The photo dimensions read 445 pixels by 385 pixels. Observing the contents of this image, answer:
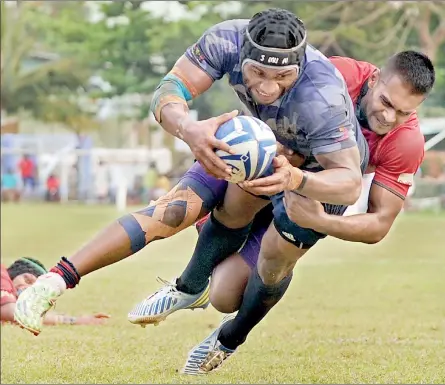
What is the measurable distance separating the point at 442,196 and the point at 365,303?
19.7 metres

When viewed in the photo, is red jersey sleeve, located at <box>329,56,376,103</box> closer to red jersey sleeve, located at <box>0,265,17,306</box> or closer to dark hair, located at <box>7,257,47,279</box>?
red jersey sleeve, located at <box>0,265,17,306</box>

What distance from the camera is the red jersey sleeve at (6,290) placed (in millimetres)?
8203

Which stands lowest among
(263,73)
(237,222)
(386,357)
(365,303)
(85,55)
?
(85,55)

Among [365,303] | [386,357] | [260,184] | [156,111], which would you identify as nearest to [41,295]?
[156,111]

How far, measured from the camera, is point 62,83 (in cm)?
3966

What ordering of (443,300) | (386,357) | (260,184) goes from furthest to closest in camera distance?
(443,300) → (386,357) → (260,184)

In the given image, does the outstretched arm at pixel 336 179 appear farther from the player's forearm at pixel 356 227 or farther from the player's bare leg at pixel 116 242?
the player's bare leg at pixel 116 242

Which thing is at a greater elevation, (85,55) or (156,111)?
(156,111)

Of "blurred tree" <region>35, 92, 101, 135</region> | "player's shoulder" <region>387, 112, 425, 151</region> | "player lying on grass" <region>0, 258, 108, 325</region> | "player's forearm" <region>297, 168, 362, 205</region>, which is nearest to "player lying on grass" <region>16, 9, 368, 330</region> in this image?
"player's forearm" <region>297, 168, 362, 205</region>

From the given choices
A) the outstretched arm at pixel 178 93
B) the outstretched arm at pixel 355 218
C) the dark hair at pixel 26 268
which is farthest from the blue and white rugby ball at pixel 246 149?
the dark hair at pixel 26 268

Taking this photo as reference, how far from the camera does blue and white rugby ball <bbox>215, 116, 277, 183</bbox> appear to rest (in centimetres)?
480

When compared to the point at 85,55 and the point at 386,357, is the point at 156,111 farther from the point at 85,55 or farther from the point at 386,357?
the point at 85,55

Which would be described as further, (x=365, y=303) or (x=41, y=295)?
(x=365, y=303)

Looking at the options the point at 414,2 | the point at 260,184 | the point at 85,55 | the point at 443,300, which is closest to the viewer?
the point at 260,184
